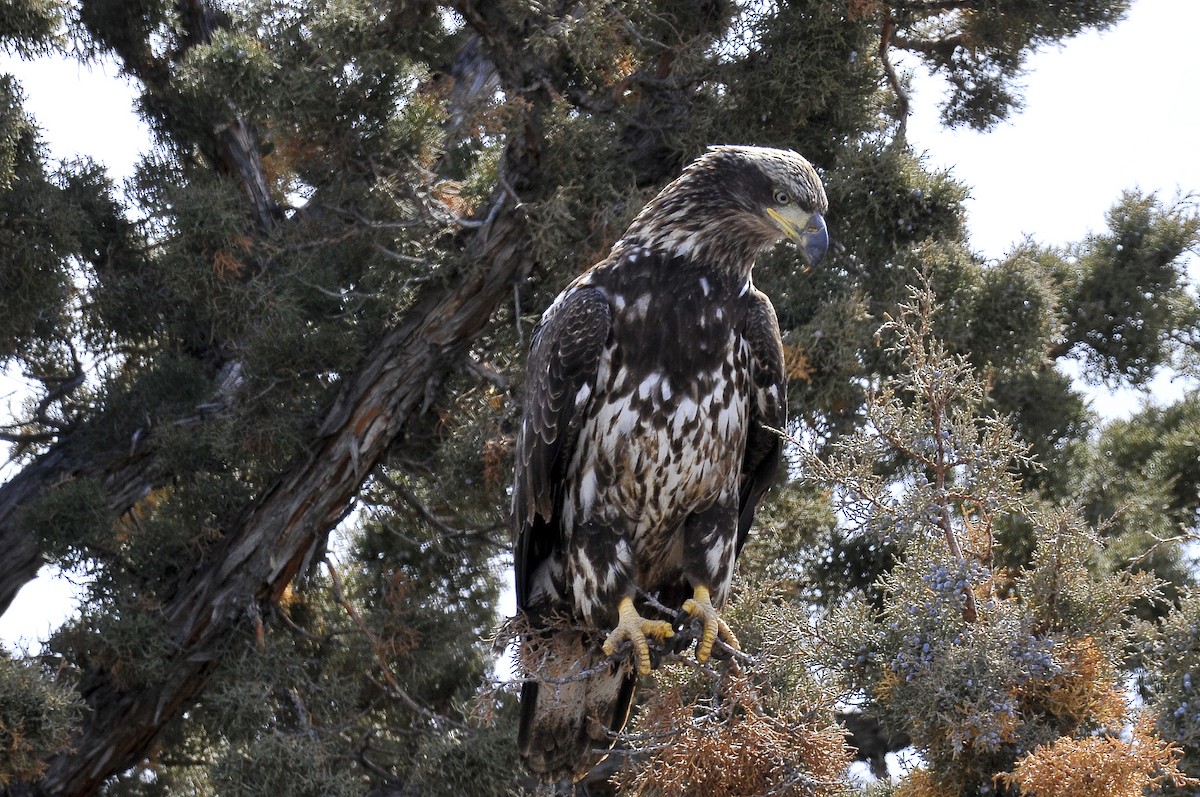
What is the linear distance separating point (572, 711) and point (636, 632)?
1.77ft

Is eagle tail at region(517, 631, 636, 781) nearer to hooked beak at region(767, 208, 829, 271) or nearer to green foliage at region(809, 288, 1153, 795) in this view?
green foliage at region(809, 288, 1153, 795)

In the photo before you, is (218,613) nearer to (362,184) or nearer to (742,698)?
(362,184)

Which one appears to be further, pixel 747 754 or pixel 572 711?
pixel 572 711

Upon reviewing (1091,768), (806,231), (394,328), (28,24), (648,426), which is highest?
(28,24)

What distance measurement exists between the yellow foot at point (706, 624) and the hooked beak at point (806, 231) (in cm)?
126

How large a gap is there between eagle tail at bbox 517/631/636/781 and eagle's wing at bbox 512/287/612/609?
35 cm

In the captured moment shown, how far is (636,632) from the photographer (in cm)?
507

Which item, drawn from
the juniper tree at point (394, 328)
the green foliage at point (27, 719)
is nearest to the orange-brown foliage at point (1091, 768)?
the juniper tree at point (394, 328)

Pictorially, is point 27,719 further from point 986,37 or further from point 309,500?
point 986,37

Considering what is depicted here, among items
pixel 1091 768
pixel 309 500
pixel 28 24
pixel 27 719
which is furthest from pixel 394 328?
pixel 1091 768

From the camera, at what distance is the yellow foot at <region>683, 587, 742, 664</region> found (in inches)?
197

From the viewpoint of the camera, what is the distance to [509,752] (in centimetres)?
644

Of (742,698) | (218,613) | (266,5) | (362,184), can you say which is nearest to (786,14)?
(362,184)

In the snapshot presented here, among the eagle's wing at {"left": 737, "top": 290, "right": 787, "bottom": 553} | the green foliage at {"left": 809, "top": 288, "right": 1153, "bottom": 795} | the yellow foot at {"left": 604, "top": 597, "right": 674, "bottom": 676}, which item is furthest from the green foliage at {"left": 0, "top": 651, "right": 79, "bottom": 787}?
the green foliage at {"left": 809, "top": 288, "right": 1153, "bottom": 795}
